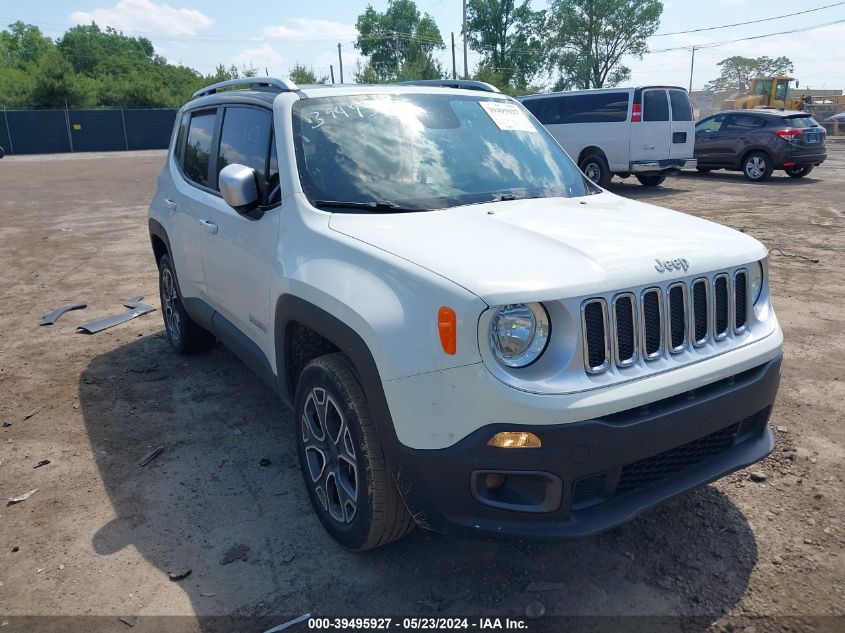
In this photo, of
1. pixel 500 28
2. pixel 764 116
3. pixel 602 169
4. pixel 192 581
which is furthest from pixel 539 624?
pixel 500 28

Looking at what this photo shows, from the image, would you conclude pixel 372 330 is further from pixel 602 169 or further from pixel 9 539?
pixel 602 169

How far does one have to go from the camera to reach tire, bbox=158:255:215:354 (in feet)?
17.5

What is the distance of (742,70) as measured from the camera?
147 meters

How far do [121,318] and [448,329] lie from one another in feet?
17.4

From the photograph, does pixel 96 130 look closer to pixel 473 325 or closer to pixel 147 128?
pixel 147 128

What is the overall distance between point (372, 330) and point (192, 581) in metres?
1.37

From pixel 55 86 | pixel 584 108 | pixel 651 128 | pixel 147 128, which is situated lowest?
pixel 651 128

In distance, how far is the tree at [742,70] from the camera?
130250 mm

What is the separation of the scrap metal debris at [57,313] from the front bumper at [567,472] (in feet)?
17.9

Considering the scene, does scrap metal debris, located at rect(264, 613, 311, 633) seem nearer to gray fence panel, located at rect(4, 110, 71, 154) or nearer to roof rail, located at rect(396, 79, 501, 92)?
roof rail, located at rect(396, 79, 501, 92)

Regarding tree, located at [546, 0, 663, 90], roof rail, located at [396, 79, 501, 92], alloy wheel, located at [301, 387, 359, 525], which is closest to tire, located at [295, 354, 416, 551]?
alloy wheel, located at [301, 387, 359, 525]

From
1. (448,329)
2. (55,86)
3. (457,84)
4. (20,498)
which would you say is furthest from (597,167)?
(55,86)

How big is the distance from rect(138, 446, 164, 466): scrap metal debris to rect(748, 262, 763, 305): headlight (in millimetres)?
3243

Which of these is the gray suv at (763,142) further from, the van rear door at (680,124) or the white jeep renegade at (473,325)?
the white jeep renegade at (473,325)
